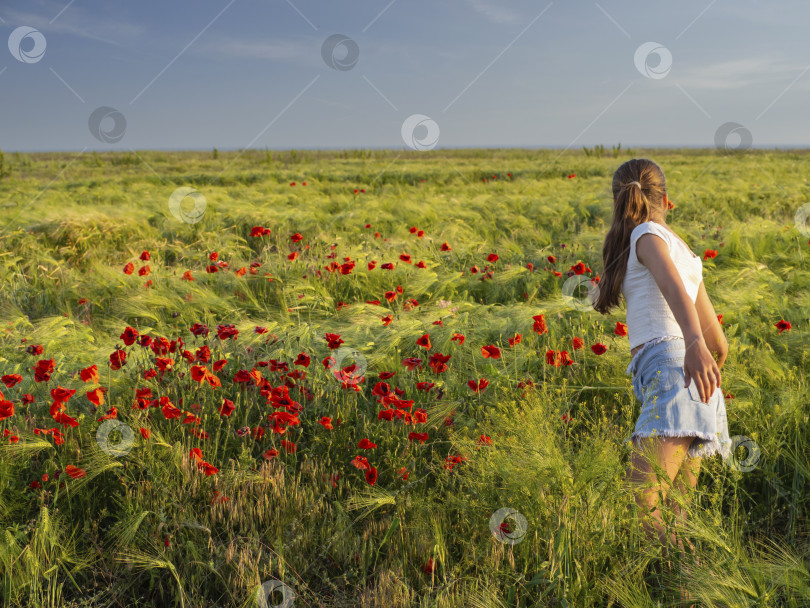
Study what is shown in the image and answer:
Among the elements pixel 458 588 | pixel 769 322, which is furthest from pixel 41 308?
pixel 769 322

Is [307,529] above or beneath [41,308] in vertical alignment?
beneath

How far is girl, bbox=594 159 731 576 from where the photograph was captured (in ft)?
6.23

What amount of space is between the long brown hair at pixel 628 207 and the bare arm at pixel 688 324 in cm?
29

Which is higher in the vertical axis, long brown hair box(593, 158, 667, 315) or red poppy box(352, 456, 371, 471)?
long brown hair box(593, 158, 667, 315)

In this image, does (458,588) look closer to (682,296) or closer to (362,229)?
(682,296)

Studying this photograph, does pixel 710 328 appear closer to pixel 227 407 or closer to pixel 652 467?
pixel 652 467

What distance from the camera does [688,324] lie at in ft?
6.21

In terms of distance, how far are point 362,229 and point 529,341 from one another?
4.79 m

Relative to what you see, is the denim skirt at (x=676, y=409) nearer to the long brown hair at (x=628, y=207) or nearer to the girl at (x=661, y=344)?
the girl at (x=661, y=344)

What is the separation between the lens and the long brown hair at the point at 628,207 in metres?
2.30

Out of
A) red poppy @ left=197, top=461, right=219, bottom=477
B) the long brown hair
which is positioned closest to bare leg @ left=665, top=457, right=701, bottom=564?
the long brown hair

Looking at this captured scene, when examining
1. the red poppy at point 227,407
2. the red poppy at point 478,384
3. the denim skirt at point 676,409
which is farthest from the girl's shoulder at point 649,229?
the red poppy at point 227,407

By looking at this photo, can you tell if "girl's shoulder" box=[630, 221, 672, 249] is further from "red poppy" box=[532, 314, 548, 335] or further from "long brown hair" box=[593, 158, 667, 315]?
"red poppy" box=[532, 314, 548, 335]

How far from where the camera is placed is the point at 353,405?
2.67m
